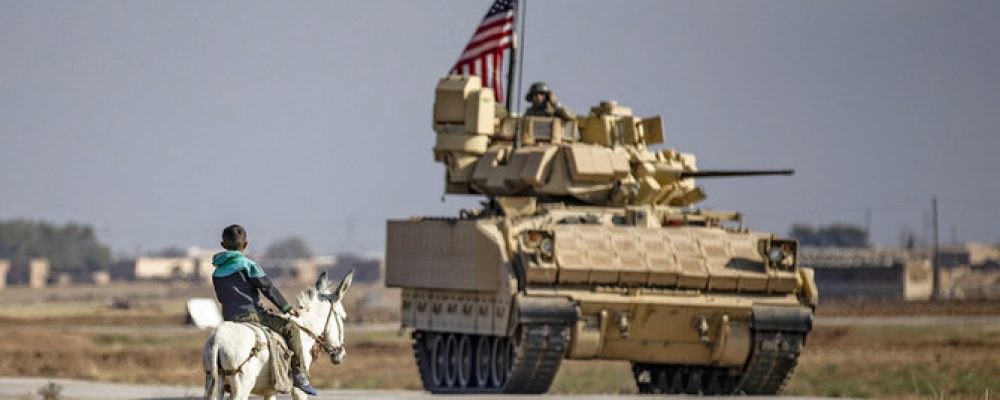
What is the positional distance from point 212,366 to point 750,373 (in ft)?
42.0

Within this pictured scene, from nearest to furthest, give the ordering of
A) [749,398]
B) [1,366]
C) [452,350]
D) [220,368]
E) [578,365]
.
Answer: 1. [220,368]
2. [749,398]
3. [452,350]
4. [1,366]
5. [578,365]

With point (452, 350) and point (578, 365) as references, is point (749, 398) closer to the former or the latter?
point (452, 350)

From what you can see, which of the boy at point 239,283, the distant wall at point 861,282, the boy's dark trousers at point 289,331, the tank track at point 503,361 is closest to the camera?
the boy at point 239,283

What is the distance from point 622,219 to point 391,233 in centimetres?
420

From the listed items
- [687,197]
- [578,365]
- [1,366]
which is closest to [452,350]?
[687,197]

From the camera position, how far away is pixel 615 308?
28.0 metres

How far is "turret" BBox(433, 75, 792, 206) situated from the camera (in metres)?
31.4

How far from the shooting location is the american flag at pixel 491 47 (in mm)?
36344

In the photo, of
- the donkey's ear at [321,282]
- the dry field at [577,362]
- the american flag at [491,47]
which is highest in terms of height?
the american flag at [491,47]

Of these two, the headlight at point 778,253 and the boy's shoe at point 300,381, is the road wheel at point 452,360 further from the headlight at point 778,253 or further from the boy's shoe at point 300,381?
the boy's shoe at point 300,381

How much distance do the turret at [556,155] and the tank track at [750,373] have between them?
2.46 m

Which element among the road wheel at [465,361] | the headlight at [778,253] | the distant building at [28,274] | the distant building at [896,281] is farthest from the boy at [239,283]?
the distant building at [28,274]

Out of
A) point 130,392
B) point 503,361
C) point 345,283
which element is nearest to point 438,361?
point 503,361

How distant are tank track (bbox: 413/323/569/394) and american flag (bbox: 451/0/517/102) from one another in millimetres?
4985
